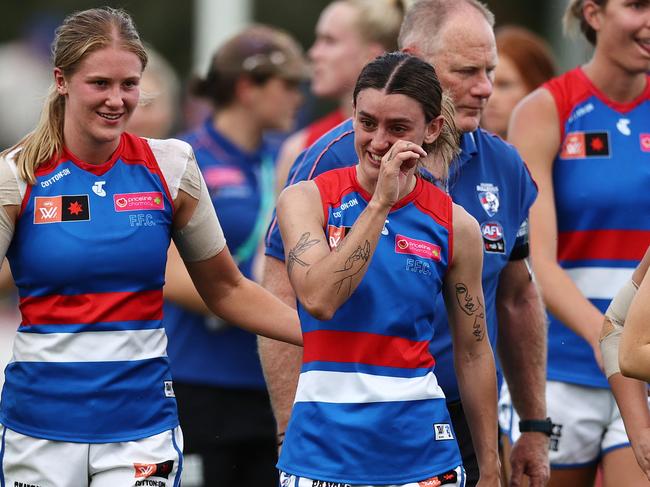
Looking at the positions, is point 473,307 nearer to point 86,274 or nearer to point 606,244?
point 86,274

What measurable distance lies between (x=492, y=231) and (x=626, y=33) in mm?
1323

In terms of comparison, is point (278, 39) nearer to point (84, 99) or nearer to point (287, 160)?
point (287, 160)

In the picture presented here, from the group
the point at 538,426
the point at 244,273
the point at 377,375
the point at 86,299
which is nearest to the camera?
the point at 377,375

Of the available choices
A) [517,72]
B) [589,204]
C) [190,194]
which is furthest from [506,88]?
[190,194]

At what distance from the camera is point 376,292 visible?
4625mm

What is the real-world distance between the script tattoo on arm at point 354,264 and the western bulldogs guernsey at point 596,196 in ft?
6.73

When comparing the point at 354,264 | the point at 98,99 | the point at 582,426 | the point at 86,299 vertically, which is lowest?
the point at 582,426

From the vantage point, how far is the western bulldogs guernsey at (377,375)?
15.0ft

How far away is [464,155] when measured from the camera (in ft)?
18.1

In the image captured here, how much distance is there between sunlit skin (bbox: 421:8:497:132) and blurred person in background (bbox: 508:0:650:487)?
0.89 meters

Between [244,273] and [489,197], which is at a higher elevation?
[489,197]

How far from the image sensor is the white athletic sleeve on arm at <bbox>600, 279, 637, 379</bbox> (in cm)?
488

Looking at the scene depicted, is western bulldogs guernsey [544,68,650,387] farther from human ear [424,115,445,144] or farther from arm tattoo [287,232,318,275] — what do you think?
arm tattoo [287,232,318,275]

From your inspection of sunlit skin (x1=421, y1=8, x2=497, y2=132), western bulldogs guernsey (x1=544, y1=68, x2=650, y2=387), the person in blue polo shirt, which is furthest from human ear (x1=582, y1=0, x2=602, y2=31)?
sunlit skin (x1=421, y1=8, x2=497, y2=132)
